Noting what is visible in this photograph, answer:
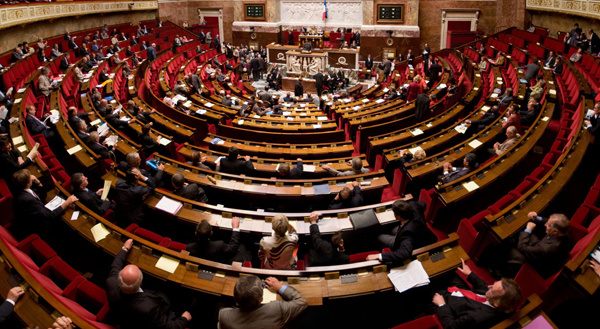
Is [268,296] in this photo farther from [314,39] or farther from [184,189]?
[314,39]

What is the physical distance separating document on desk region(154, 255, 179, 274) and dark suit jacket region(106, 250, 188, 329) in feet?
1.32

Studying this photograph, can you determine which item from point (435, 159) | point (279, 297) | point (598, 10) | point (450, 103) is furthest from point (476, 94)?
point (279, 297)

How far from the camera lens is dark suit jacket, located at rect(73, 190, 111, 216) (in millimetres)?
4098

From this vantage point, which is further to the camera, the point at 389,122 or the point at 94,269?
the point at 389,122

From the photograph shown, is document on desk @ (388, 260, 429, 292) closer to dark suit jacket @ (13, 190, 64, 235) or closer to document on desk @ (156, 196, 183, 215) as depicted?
document on desk @ (156, 196, 183, 215)

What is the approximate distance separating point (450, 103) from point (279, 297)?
27.8 feet

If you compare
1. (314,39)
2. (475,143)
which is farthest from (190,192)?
(314,39)

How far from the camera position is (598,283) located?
2668 millimetres

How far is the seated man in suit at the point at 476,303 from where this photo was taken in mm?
2498

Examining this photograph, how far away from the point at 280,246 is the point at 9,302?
7.17ft

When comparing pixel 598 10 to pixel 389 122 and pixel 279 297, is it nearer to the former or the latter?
pixel 389 122

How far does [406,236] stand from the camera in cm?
342

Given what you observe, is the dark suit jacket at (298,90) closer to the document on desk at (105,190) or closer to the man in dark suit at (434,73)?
the man in dark suit at (434,73)

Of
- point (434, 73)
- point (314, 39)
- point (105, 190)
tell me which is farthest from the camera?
point (314, 39)
